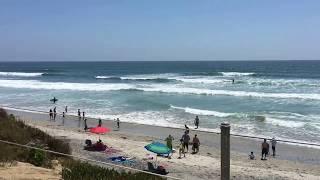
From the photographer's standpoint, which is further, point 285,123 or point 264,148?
point 285,123

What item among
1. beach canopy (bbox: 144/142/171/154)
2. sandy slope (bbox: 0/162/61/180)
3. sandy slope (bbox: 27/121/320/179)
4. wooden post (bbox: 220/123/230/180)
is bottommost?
sandy slope (bbox: 27/121/320/179)

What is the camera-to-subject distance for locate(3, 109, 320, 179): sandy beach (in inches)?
670

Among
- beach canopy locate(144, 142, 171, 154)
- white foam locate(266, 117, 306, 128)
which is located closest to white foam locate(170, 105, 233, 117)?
white foam locate(266, 117, 306, 128)

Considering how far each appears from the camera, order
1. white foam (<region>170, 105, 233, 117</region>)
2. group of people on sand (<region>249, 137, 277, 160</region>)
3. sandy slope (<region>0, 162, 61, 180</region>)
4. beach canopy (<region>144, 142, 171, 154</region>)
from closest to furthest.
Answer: sandy slope (<region>0, 162, 61, 180</region>)
beach canopy (<region>144, 142, 171, 154</region>)
group of people on sand (<region>249, 137, 277, 160</region>)
white foam (<region>170, 105, 233, 117</region>)

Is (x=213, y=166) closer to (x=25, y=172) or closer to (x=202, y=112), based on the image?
(x=25, y=172)

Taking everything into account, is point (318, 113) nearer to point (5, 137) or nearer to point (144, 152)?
point (144, 152)

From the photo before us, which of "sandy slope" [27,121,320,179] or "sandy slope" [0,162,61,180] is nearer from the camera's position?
"sandy slope" [0,162,61,180]

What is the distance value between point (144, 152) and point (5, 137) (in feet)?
29.1

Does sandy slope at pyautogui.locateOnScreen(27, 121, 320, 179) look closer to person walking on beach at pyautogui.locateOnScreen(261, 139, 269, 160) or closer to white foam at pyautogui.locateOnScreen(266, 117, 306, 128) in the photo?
person walking on beach at pyautogui.locateOnScreen(261, 139, 269, 160)

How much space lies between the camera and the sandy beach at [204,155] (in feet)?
55.8

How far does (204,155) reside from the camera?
20.1 m

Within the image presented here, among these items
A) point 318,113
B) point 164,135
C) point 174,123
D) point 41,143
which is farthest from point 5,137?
point 318,113

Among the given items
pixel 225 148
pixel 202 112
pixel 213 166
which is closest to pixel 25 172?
pixel 225 148

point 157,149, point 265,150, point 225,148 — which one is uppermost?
point 225,148
